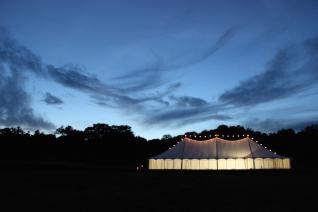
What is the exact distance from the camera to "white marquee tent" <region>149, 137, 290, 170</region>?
31.4 meters

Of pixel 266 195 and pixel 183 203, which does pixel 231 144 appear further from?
pixel 183 203

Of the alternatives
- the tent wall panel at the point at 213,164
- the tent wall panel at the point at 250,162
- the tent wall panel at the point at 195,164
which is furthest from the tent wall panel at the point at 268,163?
the tent wall panel at the point at 195,164

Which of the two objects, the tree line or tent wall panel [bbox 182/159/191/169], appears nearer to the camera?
tent wall panel [bbox 182/159/191/169]

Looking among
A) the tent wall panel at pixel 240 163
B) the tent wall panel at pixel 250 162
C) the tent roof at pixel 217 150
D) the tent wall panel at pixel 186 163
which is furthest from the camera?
the tent wall panel at pixel 186 163

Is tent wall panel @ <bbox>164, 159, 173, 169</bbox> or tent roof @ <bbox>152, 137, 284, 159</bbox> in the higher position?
tent roof @ <bbox>152, 137, 284, 159</bbox>

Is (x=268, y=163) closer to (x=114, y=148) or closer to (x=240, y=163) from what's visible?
(x=240, y=163)

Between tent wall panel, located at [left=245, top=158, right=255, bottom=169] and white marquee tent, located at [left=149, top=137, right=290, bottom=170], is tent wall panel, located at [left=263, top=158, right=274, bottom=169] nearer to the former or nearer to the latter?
white marquee tent, located at [left=149, top=137, right=290, bottom=170]

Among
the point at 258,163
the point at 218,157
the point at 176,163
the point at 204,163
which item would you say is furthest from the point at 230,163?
the point at 176,163

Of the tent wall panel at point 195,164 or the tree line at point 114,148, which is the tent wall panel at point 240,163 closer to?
the tent wall panel at point 195,164

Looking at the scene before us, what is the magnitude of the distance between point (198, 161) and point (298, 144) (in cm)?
2086

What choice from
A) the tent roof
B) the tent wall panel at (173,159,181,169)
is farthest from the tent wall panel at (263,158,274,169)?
the tent wall panel at (173,159,181,169)

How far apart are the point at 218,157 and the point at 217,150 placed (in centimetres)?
88

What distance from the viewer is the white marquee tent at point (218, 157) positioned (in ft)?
103

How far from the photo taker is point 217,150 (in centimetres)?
3244
